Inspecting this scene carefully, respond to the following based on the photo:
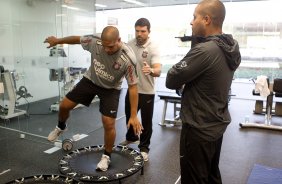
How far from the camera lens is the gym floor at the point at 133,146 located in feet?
9.45

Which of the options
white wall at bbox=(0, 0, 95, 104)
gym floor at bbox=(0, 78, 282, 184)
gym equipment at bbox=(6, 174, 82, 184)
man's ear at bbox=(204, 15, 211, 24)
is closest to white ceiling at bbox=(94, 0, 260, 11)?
white wall at bbox=(0, 0, 95, 104)

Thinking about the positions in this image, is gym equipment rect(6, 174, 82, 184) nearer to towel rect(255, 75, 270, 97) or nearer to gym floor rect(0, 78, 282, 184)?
gym floor rect(0, 78, 282, 184)

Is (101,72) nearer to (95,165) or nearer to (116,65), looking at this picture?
(116,65)

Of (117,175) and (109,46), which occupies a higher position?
(109,46)

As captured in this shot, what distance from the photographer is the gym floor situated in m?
2.88

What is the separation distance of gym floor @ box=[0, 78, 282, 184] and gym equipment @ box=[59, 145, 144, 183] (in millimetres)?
174

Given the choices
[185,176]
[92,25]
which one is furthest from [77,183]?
[92,25]

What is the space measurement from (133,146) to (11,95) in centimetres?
221

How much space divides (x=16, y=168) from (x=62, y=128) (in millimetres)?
769

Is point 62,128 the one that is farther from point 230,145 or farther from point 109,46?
point 230,145

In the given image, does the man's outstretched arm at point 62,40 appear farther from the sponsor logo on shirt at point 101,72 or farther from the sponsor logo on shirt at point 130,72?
the sponsor logo on shirt at point 130,72

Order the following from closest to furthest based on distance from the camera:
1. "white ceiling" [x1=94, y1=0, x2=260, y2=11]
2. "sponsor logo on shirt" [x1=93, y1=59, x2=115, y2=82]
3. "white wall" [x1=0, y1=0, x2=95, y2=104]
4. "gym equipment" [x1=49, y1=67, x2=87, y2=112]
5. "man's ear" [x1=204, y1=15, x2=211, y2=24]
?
"man's ear" [x1=204, y1=15, x2=211, y2=24] < "sponsor logo on shirt" [x1=93, y1=59, x2=115, y2=82] < "gym equipment" [x1=49, y1=67, x2=87, y2=112] < "white wall" [x1=0, y1=0, x2=95, y2=104] < "white ceiling" [x1=94, y1=0, x2=260, y2=11]

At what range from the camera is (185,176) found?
176 centimetres

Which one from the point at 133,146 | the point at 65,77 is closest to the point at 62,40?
the point at 65,77
